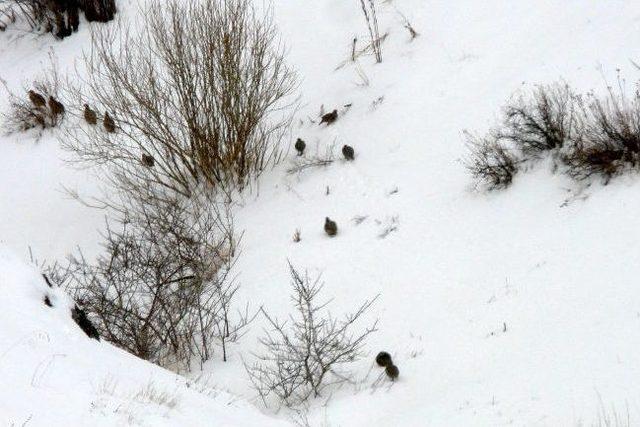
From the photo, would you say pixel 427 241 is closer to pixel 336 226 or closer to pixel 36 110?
pixel 336 226

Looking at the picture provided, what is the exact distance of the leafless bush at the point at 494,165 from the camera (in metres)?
7.45

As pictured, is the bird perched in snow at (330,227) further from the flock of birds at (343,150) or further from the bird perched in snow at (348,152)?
the bird perched in snow at (348,152)

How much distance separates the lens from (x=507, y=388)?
498 cm

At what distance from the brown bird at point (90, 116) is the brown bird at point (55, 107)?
1.15 m

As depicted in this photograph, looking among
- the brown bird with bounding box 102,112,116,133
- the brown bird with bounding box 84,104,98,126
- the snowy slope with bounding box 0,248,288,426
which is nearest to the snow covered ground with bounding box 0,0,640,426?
the snowy slope with bounding box 0,248,288,426

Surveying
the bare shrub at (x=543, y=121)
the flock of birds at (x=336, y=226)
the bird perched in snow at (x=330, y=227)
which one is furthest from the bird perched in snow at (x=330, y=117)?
the bare shrub at (x=543, y=121)

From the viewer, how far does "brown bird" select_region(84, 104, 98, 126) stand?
442 inches

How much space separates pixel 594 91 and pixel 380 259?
2908 millimetres

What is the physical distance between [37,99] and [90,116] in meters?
1.80

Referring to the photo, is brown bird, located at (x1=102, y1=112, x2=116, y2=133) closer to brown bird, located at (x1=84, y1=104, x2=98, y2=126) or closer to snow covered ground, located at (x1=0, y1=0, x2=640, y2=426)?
brown bird, located at (x1=84, y1=104, x2=98, y2=126)

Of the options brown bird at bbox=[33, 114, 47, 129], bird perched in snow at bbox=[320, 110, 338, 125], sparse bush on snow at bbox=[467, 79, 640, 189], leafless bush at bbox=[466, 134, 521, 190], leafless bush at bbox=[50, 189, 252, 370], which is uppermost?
sparse bush on snow at bbox=[467, 79, 640, 189]

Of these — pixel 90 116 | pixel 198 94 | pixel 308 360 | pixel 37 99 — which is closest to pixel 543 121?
pixel 308 360

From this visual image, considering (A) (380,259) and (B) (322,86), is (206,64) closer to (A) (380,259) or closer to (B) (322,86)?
(B) (322,86)

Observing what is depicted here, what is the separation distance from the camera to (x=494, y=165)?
758 centimetres
